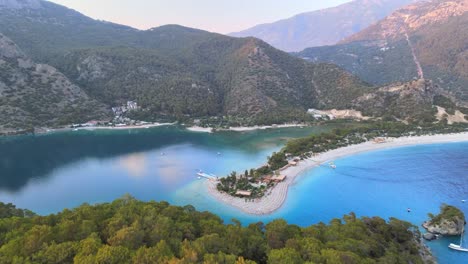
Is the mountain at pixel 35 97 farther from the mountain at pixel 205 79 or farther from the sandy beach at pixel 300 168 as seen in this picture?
the sandy beach at pixel 300 168

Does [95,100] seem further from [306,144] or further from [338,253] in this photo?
[338,253]

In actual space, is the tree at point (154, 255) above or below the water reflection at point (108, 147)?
above

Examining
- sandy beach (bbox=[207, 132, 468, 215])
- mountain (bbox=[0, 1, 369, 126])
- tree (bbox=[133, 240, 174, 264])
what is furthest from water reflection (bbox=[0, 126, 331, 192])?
tree (bbox=[133, 240, 174, 264])

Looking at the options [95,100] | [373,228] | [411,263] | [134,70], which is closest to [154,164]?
[373,228]

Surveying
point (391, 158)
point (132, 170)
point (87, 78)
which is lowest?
point (132, 170)

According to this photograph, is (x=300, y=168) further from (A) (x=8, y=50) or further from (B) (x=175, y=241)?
(A) (x=8, y=50)

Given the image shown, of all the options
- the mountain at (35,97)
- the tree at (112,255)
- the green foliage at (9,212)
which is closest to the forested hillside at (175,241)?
the tree at (112,255)

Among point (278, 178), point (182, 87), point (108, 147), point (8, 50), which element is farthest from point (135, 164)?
point (8, 50)

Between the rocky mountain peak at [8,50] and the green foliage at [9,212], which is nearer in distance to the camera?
the green foliage at [9,212]
